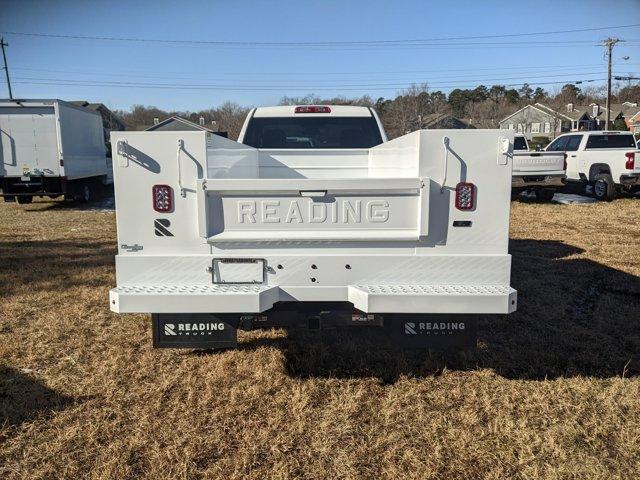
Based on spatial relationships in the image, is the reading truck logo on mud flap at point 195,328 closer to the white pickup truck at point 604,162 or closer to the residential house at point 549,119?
the white pickup truck at point 604,162

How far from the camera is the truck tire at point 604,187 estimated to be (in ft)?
49.7

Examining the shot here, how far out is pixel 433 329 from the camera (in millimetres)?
3584

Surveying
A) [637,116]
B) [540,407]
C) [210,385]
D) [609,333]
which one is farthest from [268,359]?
[637,116]

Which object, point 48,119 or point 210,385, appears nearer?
point 210,385

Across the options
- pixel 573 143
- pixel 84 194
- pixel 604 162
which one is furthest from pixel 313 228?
pixel 573 143

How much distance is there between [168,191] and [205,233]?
354 mm

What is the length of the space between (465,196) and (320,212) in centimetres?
91

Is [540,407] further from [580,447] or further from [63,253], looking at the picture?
[63,253]

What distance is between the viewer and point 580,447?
293cm

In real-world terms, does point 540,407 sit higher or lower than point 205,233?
lower

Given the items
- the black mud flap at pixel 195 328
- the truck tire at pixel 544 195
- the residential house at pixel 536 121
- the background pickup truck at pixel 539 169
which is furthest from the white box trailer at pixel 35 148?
the residential house at pixel 536 121

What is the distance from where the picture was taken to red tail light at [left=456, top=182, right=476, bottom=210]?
3.25m

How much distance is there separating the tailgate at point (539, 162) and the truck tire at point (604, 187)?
5.56 ft

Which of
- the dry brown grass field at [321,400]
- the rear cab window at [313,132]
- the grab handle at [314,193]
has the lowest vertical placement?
the dry brown grass field at [321,400]
